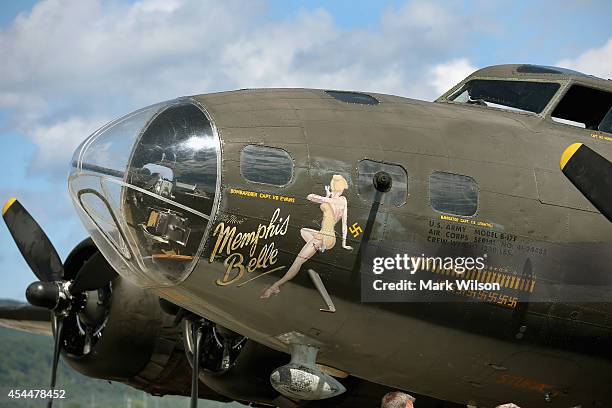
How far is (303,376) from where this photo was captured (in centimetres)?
886

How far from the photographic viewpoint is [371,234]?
28.9 feet

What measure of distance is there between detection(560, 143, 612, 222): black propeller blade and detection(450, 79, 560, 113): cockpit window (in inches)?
71.2

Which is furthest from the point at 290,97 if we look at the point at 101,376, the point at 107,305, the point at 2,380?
the point at 2,380

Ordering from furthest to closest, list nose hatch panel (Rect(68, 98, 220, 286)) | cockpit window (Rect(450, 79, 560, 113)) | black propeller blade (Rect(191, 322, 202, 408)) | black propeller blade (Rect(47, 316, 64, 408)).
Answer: black propeller blade (Rect(47, 316, 64, 408)) < black propeller blade (Rect(191, 322, 202, 408)) < cockpit window (Rect(450, 79, 560, 113)) < nose hatch panel (Rect(68, 98, 220, 286))

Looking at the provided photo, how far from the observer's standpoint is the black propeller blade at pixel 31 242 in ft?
45.6

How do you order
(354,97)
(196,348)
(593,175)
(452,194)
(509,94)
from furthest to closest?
1. (196,348)
2. (509,94)
3. (354,97)
4. (452,194)
5. (593,175)

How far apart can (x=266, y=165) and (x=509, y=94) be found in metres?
3.58

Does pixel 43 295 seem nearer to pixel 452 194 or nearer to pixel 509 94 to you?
pixel 452 194

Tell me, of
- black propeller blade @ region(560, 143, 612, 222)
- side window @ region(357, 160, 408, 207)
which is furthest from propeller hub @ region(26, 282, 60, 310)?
black propeller blade @ region(560, 143, 612, 222)

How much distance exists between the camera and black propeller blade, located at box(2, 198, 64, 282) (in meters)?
13.9

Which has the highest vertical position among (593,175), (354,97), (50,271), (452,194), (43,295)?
(354,97)

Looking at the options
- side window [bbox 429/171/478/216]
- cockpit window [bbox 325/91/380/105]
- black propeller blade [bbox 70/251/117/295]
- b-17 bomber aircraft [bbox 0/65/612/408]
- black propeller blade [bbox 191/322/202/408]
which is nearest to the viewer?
b-17 bomber aircraft [bbox 0/65/612/408]

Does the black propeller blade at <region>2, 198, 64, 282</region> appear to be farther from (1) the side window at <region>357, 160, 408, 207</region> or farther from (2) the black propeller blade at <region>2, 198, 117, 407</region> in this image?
(1) the side window at <region>357, 160, 408, 207</region>

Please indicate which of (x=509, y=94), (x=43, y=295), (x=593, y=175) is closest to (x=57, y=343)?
(x=43, y=295)
